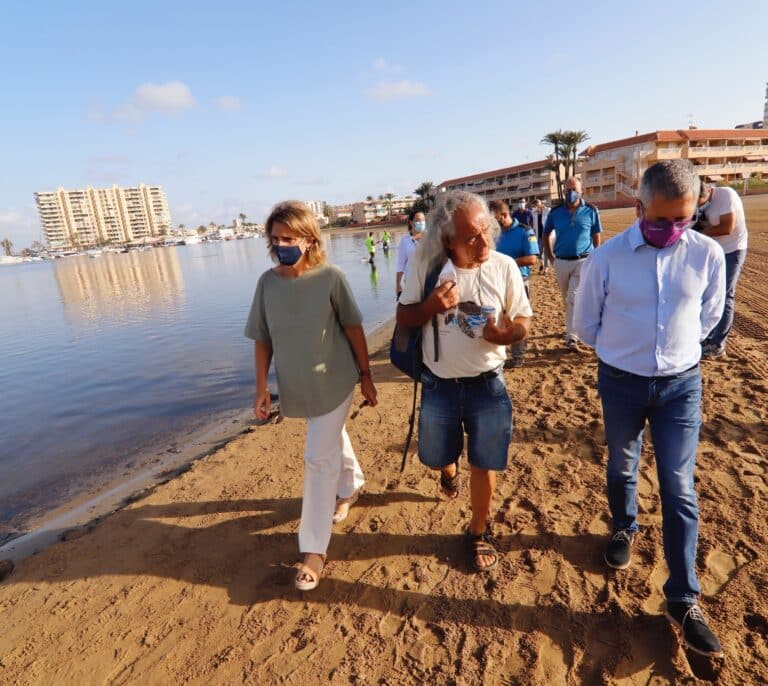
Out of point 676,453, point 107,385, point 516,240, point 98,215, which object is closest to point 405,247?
point 516,240

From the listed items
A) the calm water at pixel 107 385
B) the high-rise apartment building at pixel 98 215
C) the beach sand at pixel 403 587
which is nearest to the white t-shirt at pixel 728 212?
the beach sand at pixel 403 587

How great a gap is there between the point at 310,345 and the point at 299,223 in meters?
0.65

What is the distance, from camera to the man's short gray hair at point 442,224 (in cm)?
220

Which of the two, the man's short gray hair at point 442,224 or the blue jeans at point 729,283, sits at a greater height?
the man's short gray hair at point 442,224

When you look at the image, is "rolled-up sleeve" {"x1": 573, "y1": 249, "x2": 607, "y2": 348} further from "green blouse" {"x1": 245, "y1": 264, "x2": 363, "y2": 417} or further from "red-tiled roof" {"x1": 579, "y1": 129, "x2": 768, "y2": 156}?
"red-tiled roof" {"x1": 579, "y1": 129, "x2": 768, "y2": 156}

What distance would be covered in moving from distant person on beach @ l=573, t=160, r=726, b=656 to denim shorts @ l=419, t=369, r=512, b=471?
57 centimetres

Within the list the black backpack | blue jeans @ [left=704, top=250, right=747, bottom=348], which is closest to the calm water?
the black backpack

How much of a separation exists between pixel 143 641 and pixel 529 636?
1.93 meters

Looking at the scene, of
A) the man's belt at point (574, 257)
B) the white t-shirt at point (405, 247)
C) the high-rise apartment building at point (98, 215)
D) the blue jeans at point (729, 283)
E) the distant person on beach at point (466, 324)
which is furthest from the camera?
the high-rise apartment building at point (98, 215)

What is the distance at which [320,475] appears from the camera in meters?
2.62

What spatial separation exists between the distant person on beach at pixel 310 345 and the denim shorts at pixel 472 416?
50 cm

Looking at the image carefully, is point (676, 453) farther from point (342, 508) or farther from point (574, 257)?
point (574, 257)

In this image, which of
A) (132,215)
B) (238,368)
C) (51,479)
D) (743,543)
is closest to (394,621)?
(743,543)

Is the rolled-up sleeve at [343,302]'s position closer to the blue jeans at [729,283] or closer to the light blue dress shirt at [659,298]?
the light blue dress shirt at [659,298]
